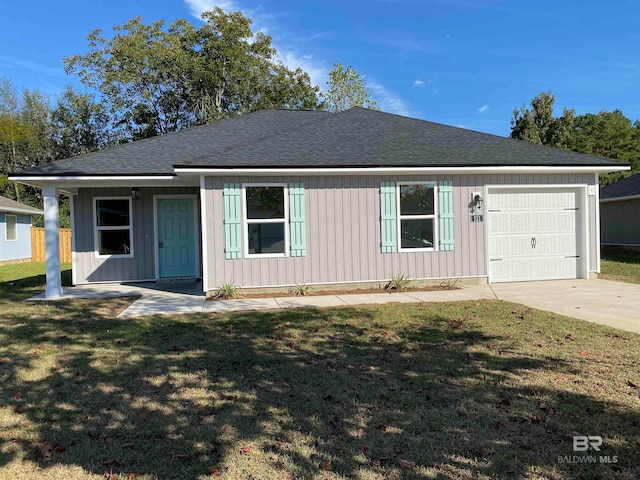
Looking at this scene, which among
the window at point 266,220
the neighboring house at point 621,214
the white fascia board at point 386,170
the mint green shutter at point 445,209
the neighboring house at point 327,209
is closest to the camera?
the white fascia board at point 386,170

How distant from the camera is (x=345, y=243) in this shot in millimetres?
9367

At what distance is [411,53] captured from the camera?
2083 cm

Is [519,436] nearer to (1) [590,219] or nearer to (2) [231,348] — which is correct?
(2) [231,348]

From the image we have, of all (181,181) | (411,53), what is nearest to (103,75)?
(411,53)

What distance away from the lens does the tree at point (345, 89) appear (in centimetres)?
2984

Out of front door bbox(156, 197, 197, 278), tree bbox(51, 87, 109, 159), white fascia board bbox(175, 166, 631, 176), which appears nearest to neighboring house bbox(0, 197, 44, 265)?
tree bbox(51, 87, 109, 159)

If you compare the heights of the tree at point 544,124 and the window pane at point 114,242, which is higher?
the tree at point 544,124

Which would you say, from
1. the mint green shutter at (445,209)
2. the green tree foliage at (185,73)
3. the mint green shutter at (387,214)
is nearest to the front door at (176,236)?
the mint green shutter at (387,214)

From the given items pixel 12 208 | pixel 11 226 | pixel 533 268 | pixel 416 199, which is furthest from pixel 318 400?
pixel 11 226

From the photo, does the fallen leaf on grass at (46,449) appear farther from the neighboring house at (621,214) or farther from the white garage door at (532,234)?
the neighboring house at (621,214)

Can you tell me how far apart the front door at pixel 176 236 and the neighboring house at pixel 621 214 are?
17212 millimetres

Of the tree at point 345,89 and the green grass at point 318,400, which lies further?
the tree at point 345,89

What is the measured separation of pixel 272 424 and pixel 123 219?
924cm

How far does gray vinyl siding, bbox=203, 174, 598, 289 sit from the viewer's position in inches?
348
